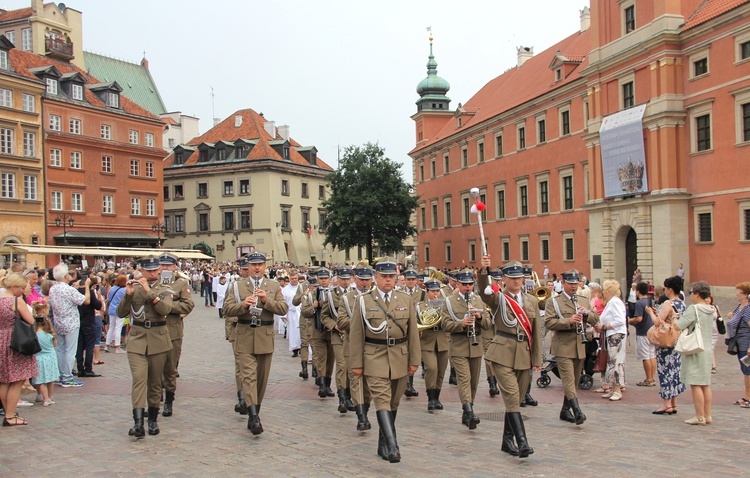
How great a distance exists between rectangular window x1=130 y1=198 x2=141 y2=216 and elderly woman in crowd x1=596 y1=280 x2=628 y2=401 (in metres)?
51.1

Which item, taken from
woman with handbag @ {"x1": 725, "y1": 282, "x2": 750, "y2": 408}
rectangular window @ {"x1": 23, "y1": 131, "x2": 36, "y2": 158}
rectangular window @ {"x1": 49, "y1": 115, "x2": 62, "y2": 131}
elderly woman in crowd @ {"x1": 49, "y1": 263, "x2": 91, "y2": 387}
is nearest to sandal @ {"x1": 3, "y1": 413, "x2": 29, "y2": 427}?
elderly woman in crowd @ {"x1": 49, "y1": 263, "x2": 91, "y2": 387}

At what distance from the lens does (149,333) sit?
8.97 meters

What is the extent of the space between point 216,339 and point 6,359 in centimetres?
1176

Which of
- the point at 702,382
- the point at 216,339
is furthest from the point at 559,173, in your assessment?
the point at 702,382

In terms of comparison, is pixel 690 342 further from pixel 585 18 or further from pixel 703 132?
pixel 585 18

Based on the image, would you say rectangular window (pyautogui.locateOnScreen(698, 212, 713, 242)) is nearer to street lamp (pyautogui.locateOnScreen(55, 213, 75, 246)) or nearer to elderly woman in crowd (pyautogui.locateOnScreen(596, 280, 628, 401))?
elderly woman in crowd (pyautogui.locateOnScreen(596, 280, 628, 401))

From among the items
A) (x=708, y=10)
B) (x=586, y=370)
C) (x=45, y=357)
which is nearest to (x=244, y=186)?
(x=708, y=10)

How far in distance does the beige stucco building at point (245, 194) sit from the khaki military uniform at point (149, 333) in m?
57.1

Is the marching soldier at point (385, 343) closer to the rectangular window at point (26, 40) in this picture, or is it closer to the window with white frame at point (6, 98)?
the window with white frame at point (6, 98)

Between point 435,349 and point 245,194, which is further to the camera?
point 245,194

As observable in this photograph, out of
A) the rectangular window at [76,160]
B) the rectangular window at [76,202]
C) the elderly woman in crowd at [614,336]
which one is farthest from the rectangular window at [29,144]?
the elderly woman in crowd at [614,336]

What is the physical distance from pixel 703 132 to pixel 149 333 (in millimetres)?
30945

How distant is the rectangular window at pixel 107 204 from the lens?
2148 inches

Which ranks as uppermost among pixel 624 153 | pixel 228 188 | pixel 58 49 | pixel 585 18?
pixel 58 49
